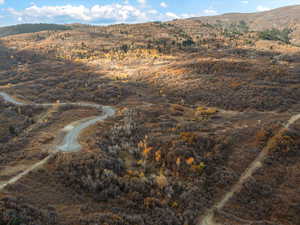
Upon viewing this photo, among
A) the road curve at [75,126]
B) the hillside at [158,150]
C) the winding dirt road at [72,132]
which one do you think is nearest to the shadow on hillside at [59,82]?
the hillside at [158,150]

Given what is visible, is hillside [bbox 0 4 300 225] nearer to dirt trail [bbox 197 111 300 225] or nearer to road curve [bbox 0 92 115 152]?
dirt trail [bbox 197 111 300 225]

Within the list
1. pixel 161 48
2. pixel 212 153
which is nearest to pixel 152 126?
pixel 212 153

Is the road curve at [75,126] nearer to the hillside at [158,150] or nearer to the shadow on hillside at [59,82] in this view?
the hillside at [158,150]

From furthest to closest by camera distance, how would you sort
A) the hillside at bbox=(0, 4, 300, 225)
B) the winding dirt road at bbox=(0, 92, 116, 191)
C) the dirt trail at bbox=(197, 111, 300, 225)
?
the winding dirt road at bbox=(0, 92, 116, 191) → the hillside at bbox=(0, 4, 300, 225) → the dirt trail at bbox=(197, 111, 300, 225)

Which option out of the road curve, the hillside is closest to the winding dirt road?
the road curve

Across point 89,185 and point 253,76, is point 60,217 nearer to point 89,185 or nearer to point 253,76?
point 89,185

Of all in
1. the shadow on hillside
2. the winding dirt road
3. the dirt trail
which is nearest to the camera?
the dirt trail

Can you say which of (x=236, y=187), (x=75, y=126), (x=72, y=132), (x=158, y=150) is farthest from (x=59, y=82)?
(x=236, y=187)

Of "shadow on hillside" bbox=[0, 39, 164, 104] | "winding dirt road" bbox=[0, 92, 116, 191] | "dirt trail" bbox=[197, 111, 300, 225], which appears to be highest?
"shadow on hillside" bbox=[0, 39, 164, 104]
